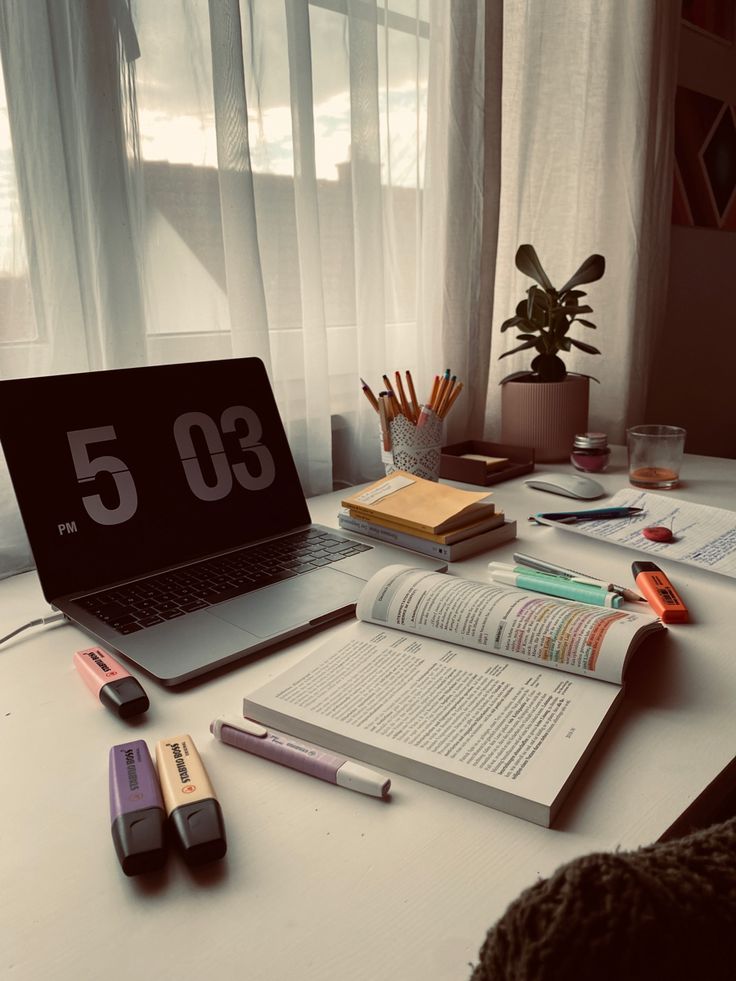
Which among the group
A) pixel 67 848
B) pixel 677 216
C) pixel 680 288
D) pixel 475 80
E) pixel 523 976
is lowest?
pixel 67 848

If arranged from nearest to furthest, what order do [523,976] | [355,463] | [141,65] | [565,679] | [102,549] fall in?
[523,976]
[565,679]
[102,549]
[141,65]
[355,463]

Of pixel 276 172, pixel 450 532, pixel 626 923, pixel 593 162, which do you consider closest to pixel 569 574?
pixel 450 532

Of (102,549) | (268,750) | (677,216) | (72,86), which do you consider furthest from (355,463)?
(677,216)

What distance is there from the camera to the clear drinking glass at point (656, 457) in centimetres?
120

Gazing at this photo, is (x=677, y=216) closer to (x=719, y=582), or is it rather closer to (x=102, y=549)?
(x=719, y=582)

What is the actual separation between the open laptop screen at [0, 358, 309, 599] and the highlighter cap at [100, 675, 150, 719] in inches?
8.4

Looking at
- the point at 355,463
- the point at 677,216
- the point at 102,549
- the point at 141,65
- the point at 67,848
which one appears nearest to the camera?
the point at 67,848

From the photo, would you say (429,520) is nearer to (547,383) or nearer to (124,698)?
(124,698)

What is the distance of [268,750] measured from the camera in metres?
0.53

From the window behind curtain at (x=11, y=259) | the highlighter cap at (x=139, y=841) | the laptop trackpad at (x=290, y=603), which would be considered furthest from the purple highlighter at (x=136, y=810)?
the window behind curtain at (x=11, y=259)

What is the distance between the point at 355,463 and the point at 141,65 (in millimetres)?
645

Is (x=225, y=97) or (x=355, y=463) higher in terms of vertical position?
(x=225, y=97)

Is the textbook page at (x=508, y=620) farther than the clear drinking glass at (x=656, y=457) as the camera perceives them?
No

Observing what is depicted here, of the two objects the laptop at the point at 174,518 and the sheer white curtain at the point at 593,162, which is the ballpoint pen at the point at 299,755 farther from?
the sheer white curtain at the point at 593,162
